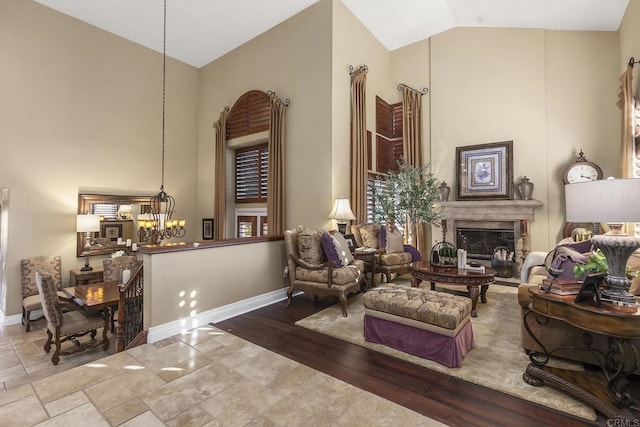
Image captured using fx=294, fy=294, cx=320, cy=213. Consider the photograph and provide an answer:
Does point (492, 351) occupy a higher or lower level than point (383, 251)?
lower

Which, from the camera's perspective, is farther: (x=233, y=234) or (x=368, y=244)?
(x=233, y=234)

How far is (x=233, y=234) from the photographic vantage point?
258 inches

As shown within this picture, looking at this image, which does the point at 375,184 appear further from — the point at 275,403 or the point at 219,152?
the point at 275,403

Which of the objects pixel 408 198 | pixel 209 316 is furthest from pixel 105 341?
pixel 408 198

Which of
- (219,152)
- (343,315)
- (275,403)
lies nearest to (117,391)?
(275,403)

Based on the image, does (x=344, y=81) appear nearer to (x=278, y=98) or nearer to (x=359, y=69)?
(x=359, y=69)

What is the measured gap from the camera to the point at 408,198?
18.7 ft

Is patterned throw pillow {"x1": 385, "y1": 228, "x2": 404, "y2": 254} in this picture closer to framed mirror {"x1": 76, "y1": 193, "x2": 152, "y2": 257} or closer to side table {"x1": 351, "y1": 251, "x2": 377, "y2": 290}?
side table {"x1": 351, "y1": 251, "x2": 377, "y2": 290}

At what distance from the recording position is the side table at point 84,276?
483cm

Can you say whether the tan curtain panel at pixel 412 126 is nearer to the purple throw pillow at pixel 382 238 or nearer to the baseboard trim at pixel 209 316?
the purple throw pillow at pixel 382 238

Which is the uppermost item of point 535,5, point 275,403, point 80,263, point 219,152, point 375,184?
point 535,5

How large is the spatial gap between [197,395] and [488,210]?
5644 millimetres

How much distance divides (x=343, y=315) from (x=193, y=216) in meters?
4.78

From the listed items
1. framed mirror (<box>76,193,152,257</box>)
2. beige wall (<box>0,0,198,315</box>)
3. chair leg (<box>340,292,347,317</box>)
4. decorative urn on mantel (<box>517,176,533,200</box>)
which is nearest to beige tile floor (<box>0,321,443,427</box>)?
chair leg (<box>340,292,347,317</box>)
